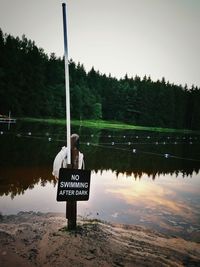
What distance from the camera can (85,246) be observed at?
575cm

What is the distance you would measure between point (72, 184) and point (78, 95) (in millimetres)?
87595

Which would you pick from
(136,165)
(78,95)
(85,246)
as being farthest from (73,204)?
(78,95)

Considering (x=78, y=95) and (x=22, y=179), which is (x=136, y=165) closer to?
(x=22, y=179)

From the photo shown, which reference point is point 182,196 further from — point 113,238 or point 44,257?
point 44,257

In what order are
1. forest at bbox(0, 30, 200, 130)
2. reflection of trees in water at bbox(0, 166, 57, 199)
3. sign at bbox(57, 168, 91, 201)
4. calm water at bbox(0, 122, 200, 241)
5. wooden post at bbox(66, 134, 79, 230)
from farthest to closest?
forest at bbox(0, 30, 200, 130) < reflection of trees in water at bbox(0, 166, 57, 199) < calm water at bbox(0, 122, 200, 241) < wooden post at bbox(66, 134, 79, 230) < sign at bbox(57, 168, 91, 201)

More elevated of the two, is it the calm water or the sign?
the sign

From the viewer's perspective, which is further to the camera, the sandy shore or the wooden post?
the wooden post

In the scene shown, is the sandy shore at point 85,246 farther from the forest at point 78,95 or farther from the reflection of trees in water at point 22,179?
the forest at point 78,95

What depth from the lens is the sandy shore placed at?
5.27m

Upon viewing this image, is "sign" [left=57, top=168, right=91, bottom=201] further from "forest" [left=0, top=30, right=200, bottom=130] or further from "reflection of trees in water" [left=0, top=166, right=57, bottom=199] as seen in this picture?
"forest" [left=0, top=30, right=200, bottom=130]

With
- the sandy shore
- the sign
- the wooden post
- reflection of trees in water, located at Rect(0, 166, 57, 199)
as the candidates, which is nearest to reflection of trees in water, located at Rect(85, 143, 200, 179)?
reflection of trees in water, located at Rect(0, 166, 57, 199)

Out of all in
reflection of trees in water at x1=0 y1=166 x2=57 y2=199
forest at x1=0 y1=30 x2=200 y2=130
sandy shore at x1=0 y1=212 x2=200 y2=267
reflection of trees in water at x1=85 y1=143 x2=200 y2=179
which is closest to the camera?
sandy shore at x1=0 y1=212 x2=200 y2=267

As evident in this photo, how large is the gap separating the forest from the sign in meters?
59.2

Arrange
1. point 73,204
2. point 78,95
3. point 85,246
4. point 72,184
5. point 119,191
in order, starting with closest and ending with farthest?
point 85,246
point 72,184
point 73,204
point 119,191
point 78,95
